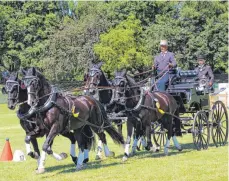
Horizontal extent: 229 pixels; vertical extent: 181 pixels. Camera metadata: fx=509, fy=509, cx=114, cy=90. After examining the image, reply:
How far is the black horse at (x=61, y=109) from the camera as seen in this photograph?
969 centimetres

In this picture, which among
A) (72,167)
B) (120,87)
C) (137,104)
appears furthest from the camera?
(137,104)

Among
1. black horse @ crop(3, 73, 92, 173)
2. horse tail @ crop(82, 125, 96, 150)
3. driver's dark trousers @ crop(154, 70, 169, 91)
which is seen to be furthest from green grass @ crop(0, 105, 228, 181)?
driver's dark trousers @ crop(154, 70, 169, 91)

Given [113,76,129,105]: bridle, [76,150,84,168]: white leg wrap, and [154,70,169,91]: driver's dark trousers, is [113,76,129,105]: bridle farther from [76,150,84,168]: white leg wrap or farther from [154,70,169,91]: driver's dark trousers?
[154,70,169,91]: driver's dark trousers

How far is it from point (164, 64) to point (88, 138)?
3.25 m

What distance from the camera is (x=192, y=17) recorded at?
53094 millimetres

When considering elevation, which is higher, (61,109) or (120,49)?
(120,49)

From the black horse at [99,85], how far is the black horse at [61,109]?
295 millimetres

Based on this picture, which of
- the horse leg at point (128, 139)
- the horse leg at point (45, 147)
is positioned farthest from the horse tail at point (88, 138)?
the horse leg at point (45, 147)

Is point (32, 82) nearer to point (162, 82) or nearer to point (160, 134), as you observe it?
point (162, 82)

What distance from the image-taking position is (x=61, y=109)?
32.9 ft

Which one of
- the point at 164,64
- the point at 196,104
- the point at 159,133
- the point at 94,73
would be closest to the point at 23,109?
the point at 94,73

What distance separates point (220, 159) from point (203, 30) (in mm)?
44089

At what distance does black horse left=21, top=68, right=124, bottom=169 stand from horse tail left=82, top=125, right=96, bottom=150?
3.5 inches

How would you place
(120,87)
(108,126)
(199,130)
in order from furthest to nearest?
(199,130) < (108,126) < (120,87)
